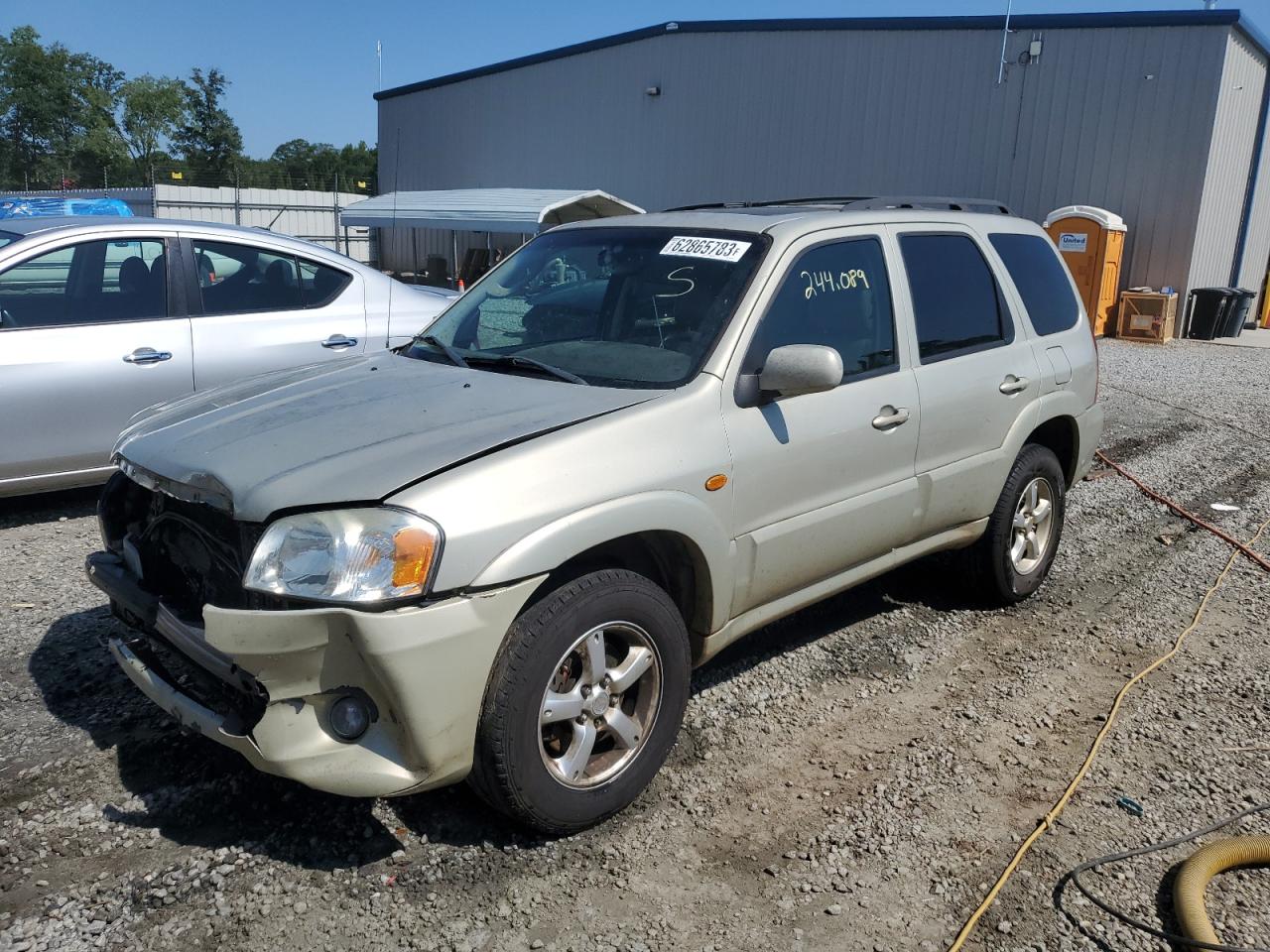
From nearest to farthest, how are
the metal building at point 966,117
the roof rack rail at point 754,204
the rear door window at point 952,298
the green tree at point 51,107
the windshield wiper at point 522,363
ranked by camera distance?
the windshield wiper at point 522,363 → the rear door window at point 952,298 → the roof rack rail at point 754,204 → the metal building at point 966,117 → the green tree at point 51,107

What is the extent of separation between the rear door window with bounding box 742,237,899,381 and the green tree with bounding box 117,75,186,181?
95148 millimetres

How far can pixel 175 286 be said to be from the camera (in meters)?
6.02

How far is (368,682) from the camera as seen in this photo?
2.62 metres

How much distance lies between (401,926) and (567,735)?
27.2 inches

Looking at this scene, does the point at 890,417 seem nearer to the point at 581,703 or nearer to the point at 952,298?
the point at 952,298

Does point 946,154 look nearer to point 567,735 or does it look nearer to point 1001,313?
point 1001,313

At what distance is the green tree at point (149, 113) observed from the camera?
87438mm

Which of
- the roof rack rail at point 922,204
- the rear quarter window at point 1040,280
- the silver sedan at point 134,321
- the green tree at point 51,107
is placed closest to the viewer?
the roof rack rail at point 922,204

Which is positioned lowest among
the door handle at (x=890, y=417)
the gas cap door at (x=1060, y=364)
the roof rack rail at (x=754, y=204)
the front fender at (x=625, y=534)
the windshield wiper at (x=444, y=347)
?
the front fender at (x=625, y=534)

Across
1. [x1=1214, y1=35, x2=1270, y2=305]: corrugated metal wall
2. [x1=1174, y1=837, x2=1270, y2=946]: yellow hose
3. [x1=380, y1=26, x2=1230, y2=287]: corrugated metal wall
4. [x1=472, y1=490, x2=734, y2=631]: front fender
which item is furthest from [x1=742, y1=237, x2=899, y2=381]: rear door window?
[x1=1214, y1=35, x2=1270, y2=305]: corrugated metal wall

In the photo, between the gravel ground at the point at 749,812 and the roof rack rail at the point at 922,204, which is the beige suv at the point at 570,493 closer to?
the roof rack rail at the point at 922,204

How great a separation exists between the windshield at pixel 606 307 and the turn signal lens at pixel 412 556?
1.04 meters

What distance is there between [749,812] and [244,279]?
4.65 m

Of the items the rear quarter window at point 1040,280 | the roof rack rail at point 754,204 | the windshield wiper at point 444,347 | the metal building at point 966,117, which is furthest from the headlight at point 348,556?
the metal building at point 966,117
